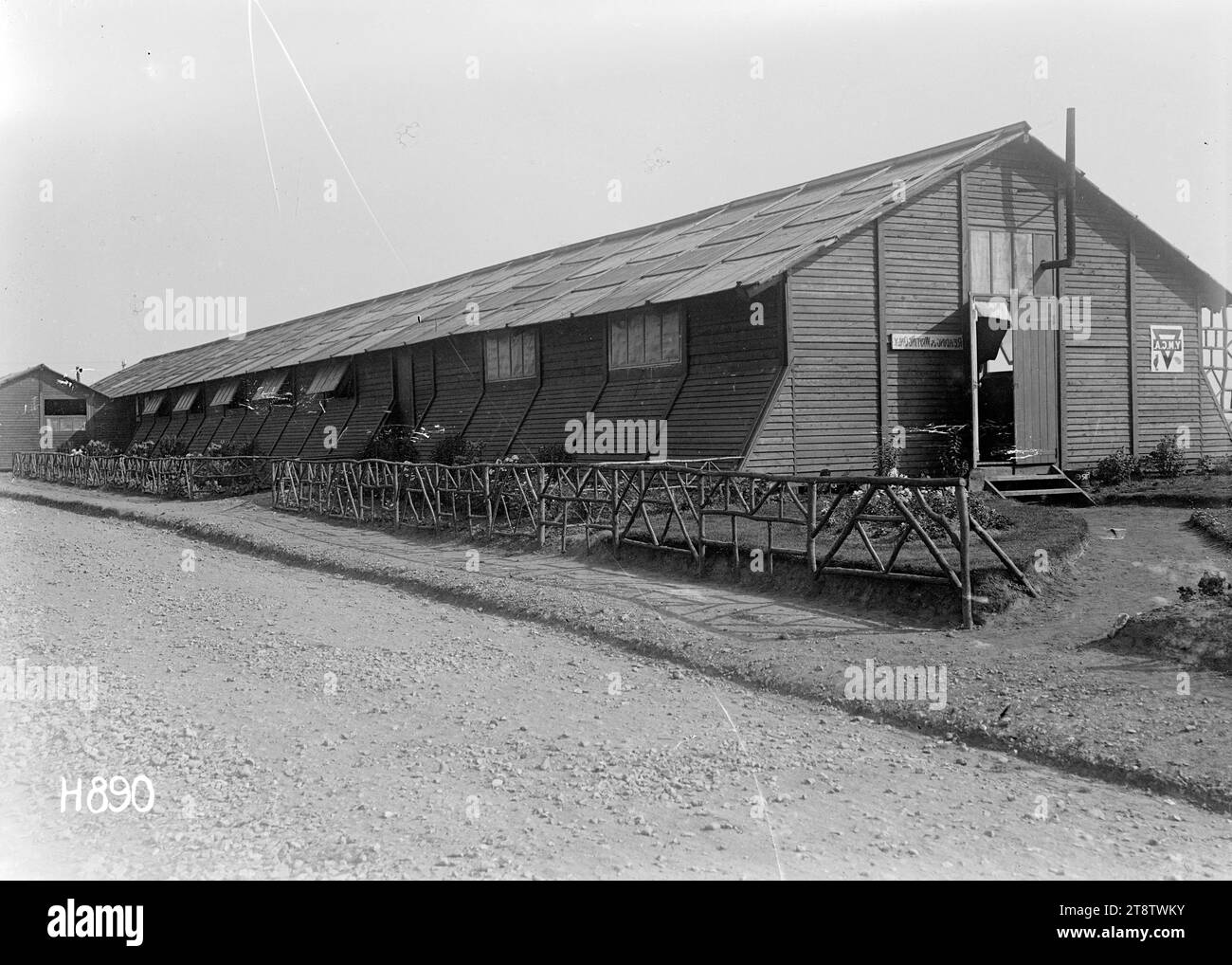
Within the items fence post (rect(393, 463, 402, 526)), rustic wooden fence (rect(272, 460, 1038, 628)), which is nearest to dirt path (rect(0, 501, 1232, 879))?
rustic wooden fence (rect(272, 460, 1038, 628))

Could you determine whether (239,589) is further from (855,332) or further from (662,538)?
(855,332)

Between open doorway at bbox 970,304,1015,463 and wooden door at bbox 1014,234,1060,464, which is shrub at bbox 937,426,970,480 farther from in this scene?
wooden door at bbox 1014,234,1060,464

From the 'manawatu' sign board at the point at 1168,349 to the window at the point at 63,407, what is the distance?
53651 millimetres

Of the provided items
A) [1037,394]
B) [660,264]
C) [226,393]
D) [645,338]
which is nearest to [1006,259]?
[1037,394]

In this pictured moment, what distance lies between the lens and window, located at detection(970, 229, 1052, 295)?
872 inches

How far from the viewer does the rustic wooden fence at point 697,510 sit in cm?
1185

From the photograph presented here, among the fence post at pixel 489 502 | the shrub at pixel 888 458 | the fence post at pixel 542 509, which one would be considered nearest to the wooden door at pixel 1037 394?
the shrub at pixel 888 458

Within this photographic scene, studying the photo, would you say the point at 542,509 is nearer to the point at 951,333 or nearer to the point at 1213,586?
the point at 951,333

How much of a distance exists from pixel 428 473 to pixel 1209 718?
54.2 feet

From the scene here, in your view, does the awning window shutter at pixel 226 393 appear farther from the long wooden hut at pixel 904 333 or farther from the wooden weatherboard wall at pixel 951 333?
the wooden weatherboard wall at pixel 951 333

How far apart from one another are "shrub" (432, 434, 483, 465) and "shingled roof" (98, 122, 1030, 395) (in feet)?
10.3

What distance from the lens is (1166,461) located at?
2253 cm

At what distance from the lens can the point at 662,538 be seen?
15.7m

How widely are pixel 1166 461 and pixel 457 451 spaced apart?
16857 millimetres
